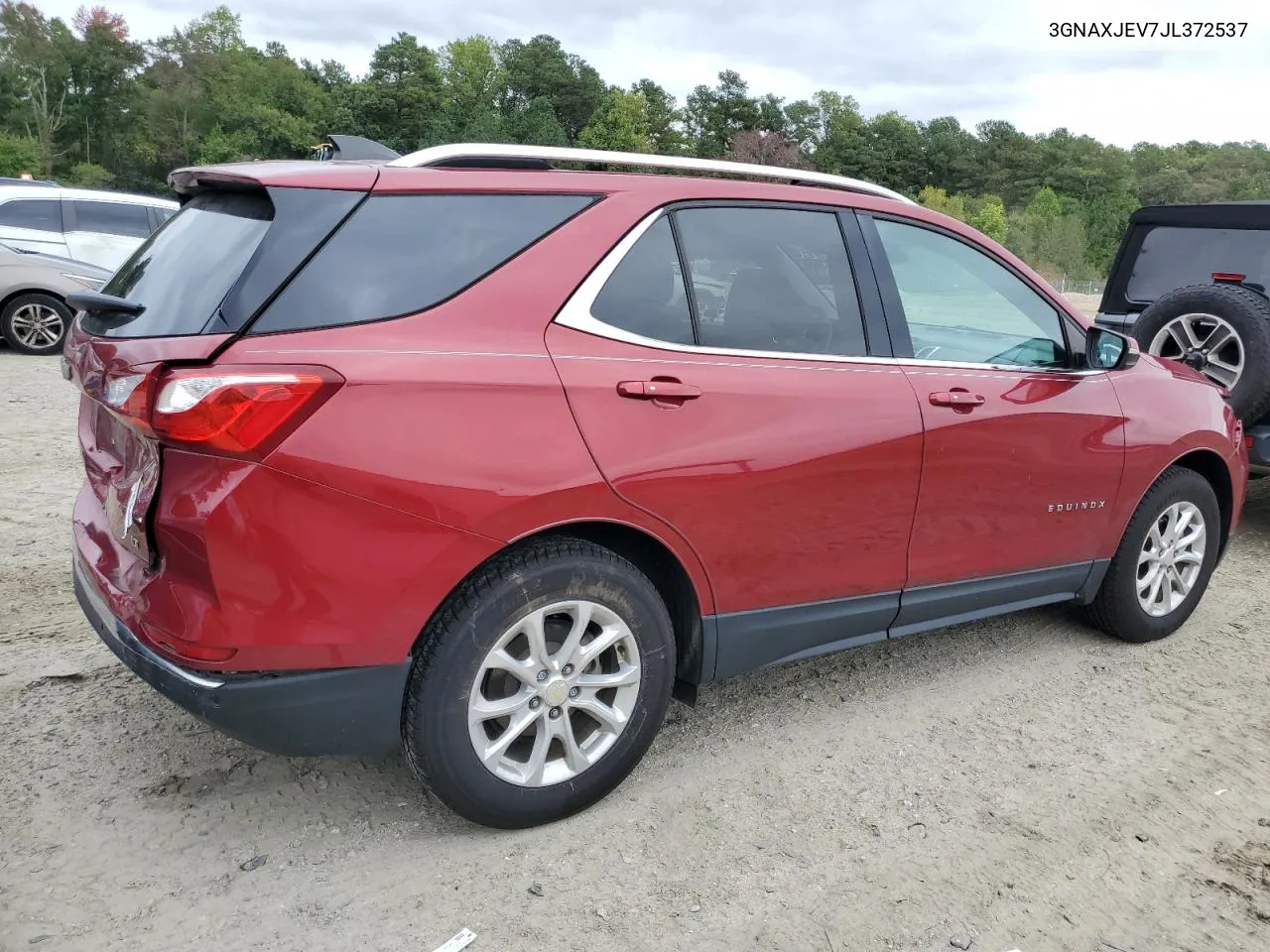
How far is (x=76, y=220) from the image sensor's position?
1132cm

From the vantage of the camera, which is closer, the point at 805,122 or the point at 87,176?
the point at 87,176

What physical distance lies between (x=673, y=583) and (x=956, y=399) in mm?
1186

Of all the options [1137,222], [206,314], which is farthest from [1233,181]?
[206,314]

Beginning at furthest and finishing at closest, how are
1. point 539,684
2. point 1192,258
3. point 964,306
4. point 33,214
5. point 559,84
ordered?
point 559,84
point 33,214
point 1192,258
point 964,306
point 539,684

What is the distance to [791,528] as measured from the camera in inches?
120

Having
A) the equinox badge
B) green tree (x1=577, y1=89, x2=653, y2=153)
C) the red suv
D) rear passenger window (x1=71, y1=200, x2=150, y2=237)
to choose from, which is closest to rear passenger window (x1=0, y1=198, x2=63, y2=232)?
rear passenger window (x1=71, y1=200, x2=150, y2=237)

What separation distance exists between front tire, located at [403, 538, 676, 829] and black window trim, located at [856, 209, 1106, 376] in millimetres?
1256

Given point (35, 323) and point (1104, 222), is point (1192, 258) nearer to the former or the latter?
point (35, 323)

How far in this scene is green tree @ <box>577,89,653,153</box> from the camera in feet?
290

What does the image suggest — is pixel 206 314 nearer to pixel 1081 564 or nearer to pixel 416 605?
pixel 416 605

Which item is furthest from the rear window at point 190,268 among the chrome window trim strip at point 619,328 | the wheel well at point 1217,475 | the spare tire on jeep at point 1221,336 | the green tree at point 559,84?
the green tree at point 559,84

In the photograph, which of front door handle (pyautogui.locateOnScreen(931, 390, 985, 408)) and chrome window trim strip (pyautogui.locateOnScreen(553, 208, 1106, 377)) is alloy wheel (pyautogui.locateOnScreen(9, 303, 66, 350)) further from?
front door handle (pyautogui.locateOnScreen(931, 390, 985, 408))

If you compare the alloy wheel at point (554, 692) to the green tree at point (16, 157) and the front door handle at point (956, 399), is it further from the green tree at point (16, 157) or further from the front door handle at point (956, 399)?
the green tree at point (16, 157)

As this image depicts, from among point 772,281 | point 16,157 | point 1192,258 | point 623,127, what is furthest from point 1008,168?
point 772,281
